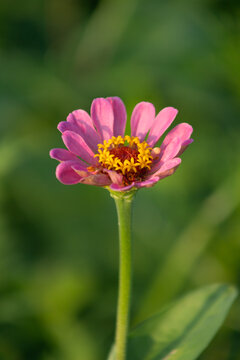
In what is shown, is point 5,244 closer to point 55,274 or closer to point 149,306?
point 55,274

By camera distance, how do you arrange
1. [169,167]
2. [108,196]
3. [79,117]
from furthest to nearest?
[108,196], [79,117], [169,167]

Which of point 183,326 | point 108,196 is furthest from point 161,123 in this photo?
point 108,196

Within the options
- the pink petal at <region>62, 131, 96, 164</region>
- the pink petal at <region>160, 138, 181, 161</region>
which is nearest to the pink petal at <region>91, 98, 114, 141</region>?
the pink petal at <region>62, 131, 96, 164</region>

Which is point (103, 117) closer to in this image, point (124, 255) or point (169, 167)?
point (169, 167)

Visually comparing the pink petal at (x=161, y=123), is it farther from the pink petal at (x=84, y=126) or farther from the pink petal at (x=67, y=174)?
the pink petal at (x=67, y=174)

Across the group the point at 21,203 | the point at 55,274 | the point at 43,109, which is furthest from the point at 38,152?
the point at 55,274

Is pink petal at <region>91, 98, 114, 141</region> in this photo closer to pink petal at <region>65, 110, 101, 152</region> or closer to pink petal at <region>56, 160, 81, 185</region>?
pink petal at <region>65, 110, 101, 152</region>

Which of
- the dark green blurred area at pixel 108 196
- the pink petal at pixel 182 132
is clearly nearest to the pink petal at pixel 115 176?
the pink petal at pixel 182 132
